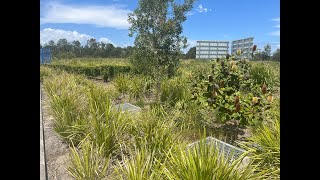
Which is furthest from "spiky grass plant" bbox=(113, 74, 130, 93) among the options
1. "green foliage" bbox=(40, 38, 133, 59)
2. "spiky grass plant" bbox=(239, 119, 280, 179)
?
"green foliage" bbox=(40, 38, 133, 59)

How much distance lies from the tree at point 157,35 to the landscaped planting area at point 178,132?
645 mm

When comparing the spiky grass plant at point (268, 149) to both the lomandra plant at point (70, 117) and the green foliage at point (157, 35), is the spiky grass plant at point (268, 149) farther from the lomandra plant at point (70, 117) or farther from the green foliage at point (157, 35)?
the green foliage at point (157, 35)

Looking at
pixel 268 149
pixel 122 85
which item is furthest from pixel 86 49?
pixel 268 149

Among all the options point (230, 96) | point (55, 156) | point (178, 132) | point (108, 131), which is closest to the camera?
point (108, 131)

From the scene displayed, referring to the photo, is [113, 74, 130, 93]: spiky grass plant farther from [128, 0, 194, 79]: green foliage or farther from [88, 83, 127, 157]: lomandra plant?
[88, 83, 127, 157]: lomandra plant

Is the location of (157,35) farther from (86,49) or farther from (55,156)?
(86,49)

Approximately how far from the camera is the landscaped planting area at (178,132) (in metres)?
2.62

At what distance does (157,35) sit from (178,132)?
431 cm

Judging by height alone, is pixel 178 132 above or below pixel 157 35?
below

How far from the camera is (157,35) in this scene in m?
7.99

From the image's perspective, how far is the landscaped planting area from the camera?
8.58 feet
